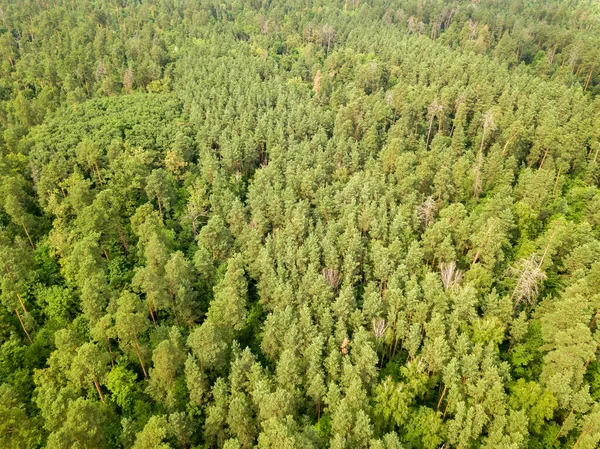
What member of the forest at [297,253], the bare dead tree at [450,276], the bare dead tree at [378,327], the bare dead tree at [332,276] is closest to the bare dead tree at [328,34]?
the forest at [297,253]

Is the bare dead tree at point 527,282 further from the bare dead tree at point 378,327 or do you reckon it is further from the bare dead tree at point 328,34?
the bare dead tree at point 328,34

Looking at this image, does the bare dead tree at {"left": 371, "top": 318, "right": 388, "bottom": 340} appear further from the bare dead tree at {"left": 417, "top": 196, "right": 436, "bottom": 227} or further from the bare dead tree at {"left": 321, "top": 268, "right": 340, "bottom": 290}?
the bare dead tree at {"left": 417, "top": 196, "right": 436, "bottom": 227}

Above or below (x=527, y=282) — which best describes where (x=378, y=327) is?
below

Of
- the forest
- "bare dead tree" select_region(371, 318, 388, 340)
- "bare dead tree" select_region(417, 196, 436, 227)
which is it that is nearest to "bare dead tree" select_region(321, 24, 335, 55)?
the forest

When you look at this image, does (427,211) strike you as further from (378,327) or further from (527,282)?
(378,327)

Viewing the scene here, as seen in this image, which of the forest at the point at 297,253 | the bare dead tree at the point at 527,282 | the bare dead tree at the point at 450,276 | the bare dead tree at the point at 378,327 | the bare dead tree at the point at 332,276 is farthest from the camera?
the bare dead tree at the point at 332,276

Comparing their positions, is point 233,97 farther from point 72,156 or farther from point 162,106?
point 72,156

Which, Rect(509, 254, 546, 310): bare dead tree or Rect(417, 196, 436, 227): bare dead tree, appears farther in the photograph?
Rect(417, 196, 436, 227): bare dead tree

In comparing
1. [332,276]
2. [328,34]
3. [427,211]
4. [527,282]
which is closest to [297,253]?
[332,276]

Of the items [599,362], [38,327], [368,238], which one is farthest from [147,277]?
[599,362]
